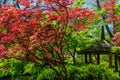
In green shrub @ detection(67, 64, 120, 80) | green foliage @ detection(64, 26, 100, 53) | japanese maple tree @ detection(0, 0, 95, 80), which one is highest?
japanese maple tree @ detection(0, 0, 95, 80)

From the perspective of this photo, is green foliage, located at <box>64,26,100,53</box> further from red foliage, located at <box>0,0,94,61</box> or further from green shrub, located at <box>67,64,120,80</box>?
red foliage, located at <box>0,0,94,61</box>

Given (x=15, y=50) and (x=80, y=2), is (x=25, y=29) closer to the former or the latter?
(x=15, y=50)

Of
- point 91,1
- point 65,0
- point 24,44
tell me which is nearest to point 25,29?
point 24,44

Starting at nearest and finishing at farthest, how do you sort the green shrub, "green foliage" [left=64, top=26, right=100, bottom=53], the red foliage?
1. the red foliage
2. the green shrub
3. "green foliage" [left=64, top=26, right=100, bottom=53]

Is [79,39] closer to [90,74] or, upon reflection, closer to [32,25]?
[90,74]

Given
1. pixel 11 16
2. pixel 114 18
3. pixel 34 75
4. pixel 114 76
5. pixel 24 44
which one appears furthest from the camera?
pixel 114 18

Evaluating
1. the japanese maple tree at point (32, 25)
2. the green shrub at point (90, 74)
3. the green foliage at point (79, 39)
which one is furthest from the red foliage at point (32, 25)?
the green foliage at point (79, 39)

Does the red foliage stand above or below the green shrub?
above

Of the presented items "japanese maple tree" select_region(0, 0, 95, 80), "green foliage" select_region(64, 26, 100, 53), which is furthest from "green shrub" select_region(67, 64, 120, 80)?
"japanese maple tree" select_region(0, 0, 95, 80)

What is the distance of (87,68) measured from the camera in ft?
40.2

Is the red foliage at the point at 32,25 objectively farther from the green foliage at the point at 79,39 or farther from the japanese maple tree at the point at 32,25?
the green foliage at the point at 79,39

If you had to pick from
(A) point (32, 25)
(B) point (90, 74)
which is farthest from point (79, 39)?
(A) point (32, 25)

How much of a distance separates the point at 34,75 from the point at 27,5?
17.0ft

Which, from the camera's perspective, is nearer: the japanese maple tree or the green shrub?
the japanese maple tree
